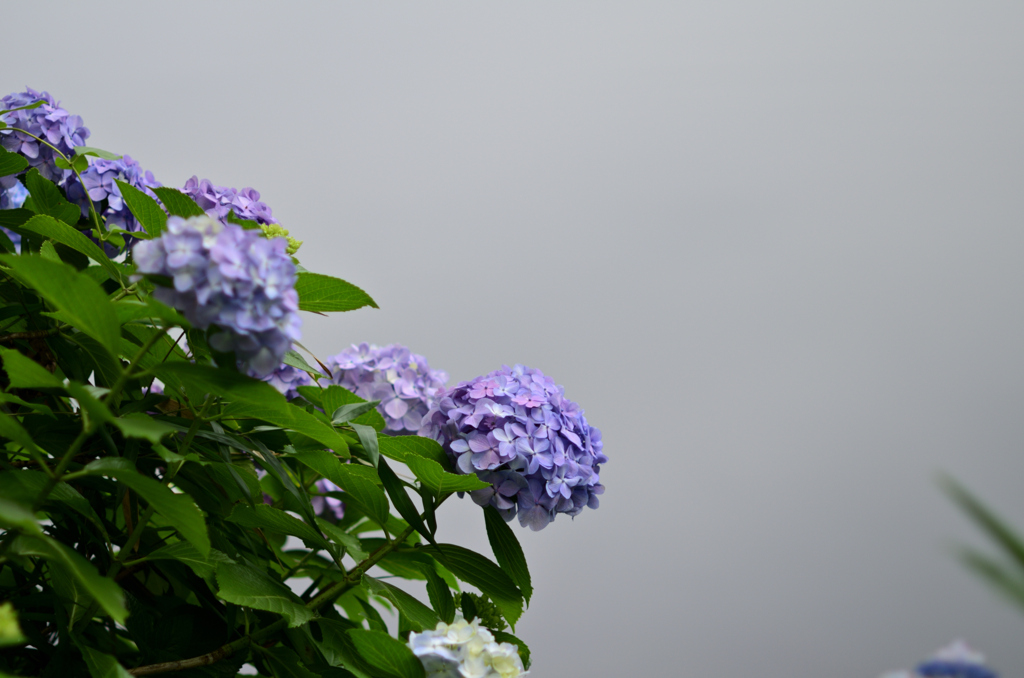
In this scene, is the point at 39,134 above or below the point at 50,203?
above

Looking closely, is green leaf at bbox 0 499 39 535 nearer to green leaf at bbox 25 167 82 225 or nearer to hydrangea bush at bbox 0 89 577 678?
hydrangea bush at bbox 0 89 577 678

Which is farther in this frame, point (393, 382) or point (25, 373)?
point (393, 382)

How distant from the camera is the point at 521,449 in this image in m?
0.63

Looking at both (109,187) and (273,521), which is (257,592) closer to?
(273,521)

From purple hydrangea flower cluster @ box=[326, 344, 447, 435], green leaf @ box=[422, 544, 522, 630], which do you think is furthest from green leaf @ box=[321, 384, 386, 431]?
purple hydrangea flower cluster @ box=[326, 344, 447, 435]

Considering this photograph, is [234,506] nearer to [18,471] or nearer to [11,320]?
[18,471]

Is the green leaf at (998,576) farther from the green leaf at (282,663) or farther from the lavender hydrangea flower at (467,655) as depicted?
the green leaf at (282,663)

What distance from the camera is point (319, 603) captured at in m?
0.63

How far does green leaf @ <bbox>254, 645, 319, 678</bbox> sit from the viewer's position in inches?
23.9

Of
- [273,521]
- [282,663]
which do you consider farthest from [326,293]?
[282,663]

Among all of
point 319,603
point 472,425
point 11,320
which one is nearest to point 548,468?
point 472,425

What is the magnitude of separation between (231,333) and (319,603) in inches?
12.5

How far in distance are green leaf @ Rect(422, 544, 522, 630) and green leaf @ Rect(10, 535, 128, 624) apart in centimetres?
31

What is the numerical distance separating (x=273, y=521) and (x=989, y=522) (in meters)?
0.52
